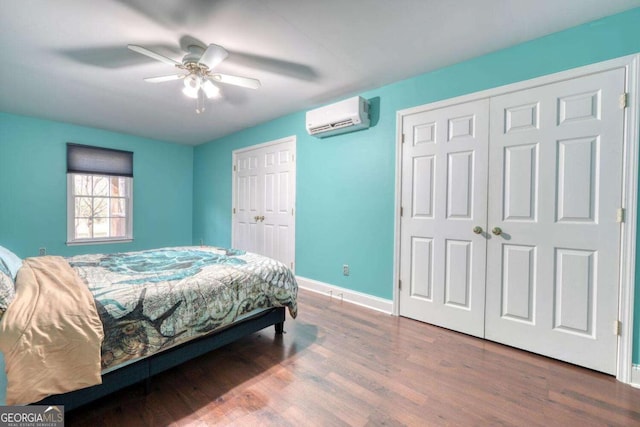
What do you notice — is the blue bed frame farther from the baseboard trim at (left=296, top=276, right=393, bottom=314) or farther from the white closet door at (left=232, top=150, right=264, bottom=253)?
the white closet door at (left=232, top=150, right=264, bottom=253)

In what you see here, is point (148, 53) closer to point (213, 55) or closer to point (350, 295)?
point (213, 55)

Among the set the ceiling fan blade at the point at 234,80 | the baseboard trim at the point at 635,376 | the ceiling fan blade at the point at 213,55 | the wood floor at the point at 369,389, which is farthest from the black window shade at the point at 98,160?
the baseboard trim at the point at 635,376

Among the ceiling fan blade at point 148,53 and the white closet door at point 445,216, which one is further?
the white closet door at point 445,216

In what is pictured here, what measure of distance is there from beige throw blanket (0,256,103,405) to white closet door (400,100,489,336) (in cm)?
246

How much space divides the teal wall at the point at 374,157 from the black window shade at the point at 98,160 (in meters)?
2.25

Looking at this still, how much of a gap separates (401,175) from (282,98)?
1683 mm

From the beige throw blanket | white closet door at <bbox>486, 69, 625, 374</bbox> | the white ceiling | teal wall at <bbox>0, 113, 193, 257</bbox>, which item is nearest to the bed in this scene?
the beige throw blanket

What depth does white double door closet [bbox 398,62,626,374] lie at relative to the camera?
6.00 feet

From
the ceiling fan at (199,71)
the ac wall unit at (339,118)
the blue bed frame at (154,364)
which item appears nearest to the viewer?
the blue bed frame at (154,364)

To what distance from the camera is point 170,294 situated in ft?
5.25

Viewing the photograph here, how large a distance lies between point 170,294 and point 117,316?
27cm

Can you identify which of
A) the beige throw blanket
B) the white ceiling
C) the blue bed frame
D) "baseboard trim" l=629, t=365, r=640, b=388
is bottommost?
"baseboard trim" l=629, t=365, r=640, b=388

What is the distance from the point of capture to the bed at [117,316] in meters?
1.16

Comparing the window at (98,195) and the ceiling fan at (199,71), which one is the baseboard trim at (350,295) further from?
the window at (98,195)
